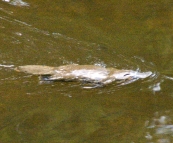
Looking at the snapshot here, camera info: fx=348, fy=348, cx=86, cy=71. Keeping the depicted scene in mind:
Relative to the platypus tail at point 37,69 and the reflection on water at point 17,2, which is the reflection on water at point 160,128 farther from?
the reflection on water at point 17,2

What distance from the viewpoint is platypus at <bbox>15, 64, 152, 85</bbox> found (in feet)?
10.4

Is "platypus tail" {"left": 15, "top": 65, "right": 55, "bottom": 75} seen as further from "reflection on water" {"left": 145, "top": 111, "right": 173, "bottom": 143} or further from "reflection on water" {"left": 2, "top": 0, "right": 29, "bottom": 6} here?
"reflection on water" {"left": 2, "top": 0, "right": 29, "bottom": 6}

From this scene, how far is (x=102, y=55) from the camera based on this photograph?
363cm

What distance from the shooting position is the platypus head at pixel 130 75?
10.5 feet

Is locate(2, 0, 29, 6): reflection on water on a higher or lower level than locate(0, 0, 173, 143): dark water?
higher

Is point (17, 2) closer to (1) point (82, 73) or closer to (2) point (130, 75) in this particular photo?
(1) point (82, 73)

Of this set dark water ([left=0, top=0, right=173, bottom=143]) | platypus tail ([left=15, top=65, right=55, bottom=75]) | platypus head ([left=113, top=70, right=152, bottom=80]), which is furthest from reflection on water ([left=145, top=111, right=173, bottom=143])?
platypus tail ([left=15, top=65, right=55, bottom=75])

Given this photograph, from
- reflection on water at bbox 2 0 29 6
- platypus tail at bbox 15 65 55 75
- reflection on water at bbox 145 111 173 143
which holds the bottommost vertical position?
reflection on water at bbox 145 111 173 143

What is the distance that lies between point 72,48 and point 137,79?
873 millimetres

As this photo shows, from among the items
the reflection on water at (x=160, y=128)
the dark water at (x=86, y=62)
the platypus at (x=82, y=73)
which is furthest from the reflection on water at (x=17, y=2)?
the reflection on water at (x=160, y=128)

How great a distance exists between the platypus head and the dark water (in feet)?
0.20

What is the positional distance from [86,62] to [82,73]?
0.33m

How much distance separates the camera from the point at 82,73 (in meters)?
3.21

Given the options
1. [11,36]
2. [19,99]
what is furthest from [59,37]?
[19,99]
